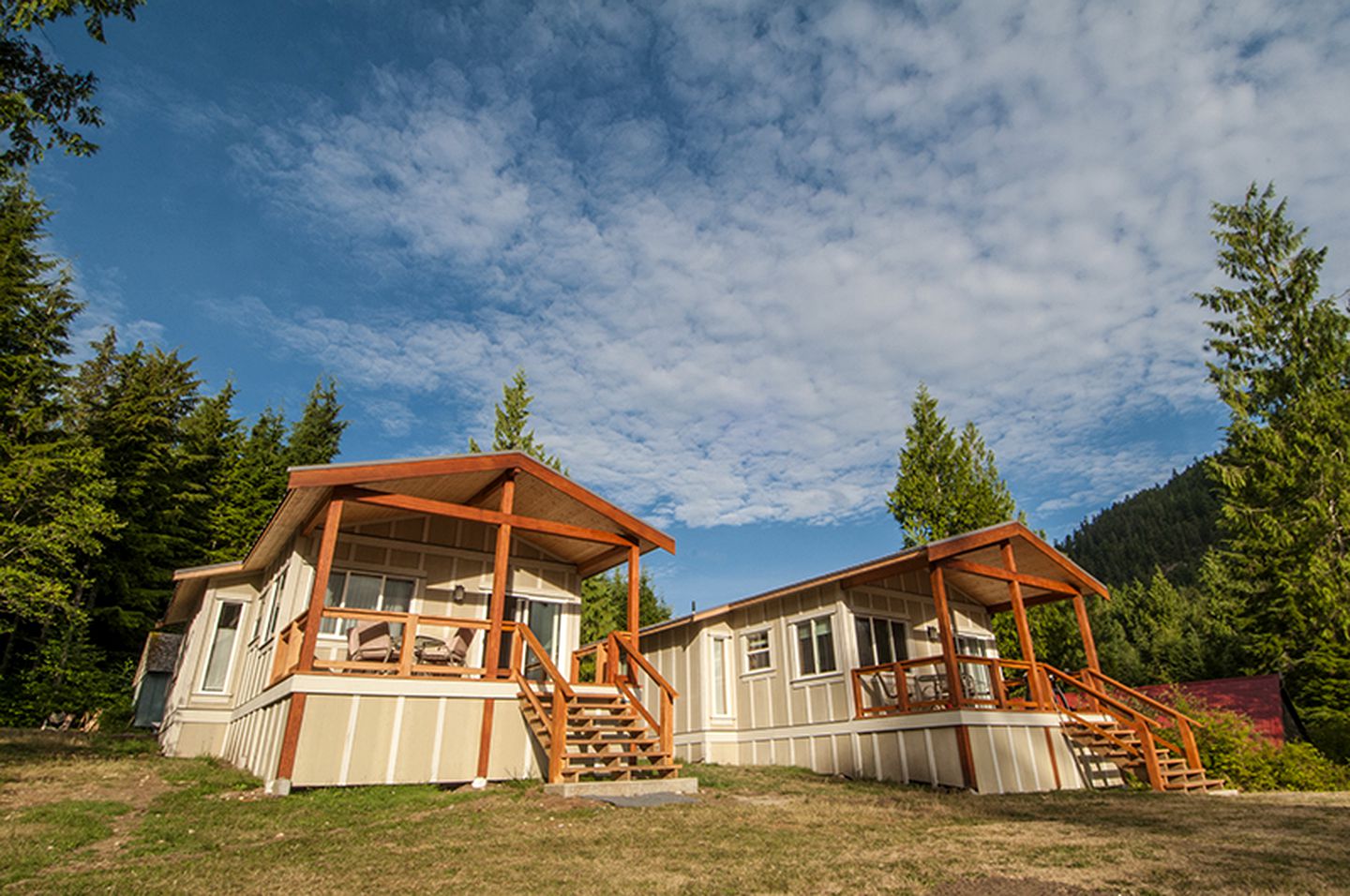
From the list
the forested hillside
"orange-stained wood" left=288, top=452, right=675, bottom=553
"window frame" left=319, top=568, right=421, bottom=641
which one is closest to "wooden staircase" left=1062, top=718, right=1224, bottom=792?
"orange-stained wood" left=288, top=452, right=675, bottom=553

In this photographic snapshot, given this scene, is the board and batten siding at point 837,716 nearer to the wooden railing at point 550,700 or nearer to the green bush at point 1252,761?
the green bush at point 1252,761

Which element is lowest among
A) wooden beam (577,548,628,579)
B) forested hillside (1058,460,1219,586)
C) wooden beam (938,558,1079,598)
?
wooden beam (938,558,1079,598)

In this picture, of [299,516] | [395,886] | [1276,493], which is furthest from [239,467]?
[1276,493]

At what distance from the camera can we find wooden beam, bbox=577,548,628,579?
13.5 m

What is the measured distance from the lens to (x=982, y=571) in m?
12.8

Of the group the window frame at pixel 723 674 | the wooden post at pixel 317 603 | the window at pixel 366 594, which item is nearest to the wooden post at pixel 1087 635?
the window frame at pixel 723 674

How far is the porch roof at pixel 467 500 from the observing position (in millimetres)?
10336

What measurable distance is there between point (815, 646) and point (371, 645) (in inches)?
348

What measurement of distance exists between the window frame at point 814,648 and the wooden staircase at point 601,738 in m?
4.79

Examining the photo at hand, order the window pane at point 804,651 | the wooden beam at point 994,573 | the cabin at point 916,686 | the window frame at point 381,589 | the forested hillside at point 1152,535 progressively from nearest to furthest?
the window frame at point 381,589, the cabin at point 916,686, the wooden beam at point 994,573, the window pane at point 804,651, the forested hillside at point 1152,535

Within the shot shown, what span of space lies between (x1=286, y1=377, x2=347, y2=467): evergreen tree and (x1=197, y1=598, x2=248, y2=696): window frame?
59.7 ft

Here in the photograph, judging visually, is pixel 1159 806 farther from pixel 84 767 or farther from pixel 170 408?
pixel 170 408

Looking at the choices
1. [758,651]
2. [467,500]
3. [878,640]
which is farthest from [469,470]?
[878,640]

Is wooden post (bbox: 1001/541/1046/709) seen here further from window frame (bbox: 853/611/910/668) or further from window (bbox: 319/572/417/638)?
window (bbox: 319/572/417/638)
